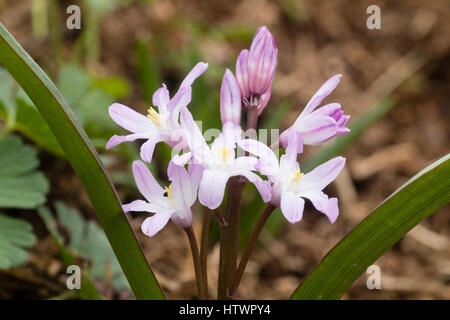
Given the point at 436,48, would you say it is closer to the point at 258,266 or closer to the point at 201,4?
the point at 201,4

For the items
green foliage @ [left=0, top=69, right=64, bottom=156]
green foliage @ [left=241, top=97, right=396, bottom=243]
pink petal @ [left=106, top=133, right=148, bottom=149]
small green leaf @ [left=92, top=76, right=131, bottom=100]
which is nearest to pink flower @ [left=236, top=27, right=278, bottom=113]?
pink petal @ [left=106, top=133, right=148, bottom=149]

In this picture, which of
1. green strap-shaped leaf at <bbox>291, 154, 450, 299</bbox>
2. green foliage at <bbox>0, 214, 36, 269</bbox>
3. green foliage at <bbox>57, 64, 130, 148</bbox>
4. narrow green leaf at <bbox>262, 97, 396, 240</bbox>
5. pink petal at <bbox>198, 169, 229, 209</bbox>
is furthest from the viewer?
narrow green leaf at <bbox>262, 97, 396, 240</bbox>

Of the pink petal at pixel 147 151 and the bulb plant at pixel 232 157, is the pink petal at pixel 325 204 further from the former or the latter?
the pink petal at pixel 147 151

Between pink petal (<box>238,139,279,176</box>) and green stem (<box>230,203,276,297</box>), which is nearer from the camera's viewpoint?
pink petal (<box>238,139,279,176</box>)

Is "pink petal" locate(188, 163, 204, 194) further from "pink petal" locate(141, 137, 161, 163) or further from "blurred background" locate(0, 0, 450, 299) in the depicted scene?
"blurred background" locate(0, 0, 450, 299)

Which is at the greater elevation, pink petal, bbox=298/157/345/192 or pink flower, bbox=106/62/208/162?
pink flower, bbox=106/62/208/162

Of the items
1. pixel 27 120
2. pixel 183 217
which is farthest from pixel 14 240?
pixel 183 217

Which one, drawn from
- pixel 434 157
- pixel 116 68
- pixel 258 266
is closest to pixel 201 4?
pixel 116 68
